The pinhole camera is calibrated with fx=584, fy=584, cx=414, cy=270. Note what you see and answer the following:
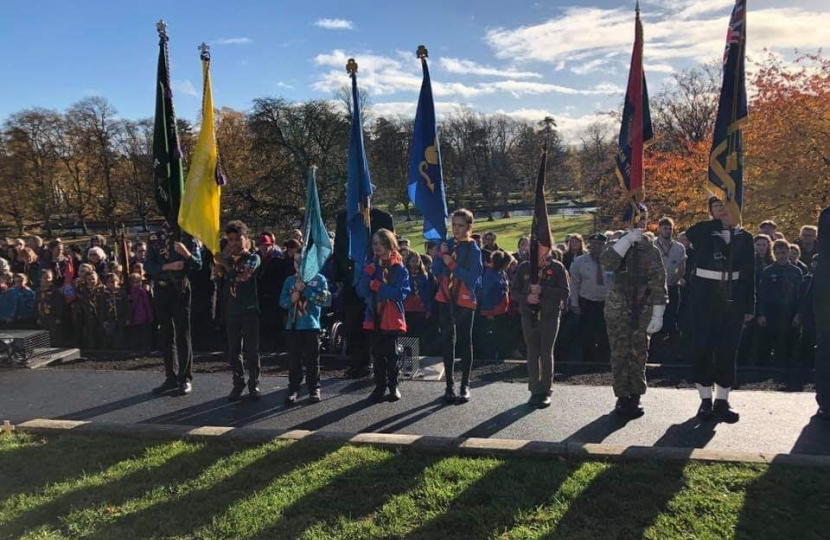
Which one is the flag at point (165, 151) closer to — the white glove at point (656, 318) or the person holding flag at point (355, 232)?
the person holding flag at point (355, 232)

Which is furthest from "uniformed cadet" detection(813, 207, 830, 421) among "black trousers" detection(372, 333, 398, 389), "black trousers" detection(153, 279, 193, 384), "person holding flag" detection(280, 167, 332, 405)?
"black trousers" detection(153, 279, 193, 384)

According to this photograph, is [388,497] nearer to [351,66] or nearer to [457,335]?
[457,335]

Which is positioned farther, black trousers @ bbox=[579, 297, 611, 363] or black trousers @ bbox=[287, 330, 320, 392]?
black trousers @ bbox=[579, 297, 611, 363]

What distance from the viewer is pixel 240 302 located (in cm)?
698

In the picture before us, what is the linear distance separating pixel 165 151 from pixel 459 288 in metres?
3.95

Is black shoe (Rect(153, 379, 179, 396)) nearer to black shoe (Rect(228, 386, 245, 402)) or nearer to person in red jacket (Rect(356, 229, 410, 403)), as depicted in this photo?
black shoe (Rect(228, 386, 245, 402))

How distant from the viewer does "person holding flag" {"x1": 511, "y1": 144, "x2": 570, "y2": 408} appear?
6375mm

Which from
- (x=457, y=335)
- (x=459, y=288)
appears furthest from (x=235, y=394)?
(x=459, y=288)

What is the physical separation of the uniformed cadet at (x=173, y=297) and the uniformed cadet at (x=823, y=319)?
22.9 feet

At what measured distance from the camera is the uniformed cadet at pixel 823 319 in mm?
5816

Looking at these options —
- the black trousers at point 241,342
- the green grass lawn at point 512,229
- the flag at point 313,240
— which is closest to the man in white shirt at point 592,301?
the flag at point 313,240

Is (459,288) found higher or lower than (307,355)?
higher

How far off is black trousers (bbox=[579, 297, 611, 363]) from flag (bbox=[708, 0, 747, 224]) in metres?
3.55

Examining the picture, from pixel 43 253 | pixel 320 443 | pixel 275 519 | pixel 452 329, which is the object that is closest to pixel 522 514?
pixel 275 519
